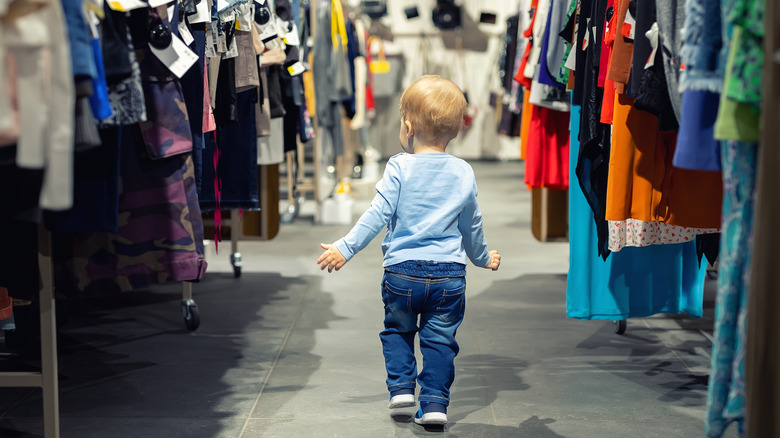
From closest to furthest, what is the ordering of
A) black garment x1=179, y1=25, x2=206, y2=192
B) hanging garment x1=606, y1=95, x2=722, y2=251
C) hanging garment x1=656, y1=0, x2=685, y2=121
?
hanging garment x1=656, y1=0, x2=685, y2=121 → hanging garment x1=606, y1=95, x2=722, y2=251 → black garment x1=179, y1=25, x2=206, y2=192

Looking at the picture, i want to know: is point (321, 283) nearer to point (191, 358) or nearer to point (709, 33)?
point (191, 358)

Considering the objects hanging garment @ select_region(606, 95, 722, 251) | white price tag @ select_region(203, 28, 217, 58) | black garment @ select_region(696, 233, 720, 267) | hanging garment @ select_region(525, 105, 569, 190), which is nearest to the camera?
hanging garment @ select_region(606, 95, 722, 251)

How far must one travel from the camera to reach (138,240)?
2525 mm

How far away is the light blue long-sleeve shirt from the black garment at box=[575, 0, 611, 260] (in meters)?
0.49

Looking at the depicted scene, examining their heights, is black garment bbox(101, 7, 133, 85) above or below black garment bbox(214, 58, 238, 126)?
above

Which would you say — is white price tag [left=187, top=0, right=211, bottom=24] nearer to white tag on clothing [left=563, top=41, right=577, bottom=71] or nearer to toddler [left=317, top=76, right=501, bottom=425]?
toddler [left=317, top=76, right=501, bottom=425]

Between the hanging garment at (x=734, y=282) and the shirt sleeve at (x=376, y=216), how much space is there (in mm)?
1072

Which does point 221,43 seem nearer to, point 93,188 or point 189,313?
point 189,313

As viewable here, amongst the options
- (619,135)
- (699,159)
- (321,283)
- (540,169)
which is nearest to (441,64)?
(321,283)

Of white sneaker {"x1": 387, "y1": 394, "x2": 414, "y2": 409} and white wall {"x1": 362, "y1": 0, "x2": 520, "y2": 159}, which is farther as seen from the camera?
white wall {"x1": 362, "y1": 0, "x2": 520, "y2": 159}

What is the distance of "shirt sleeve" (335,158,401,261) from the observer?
8.43 feet

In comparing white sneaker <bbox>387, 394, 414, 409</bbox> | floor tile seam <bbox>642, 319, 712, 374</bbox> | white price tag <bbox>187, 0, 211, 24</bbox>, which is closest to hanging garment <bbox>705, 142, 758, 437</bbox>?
Answer: white sneaker <bbox>387, 394, 414, 409</bbox>

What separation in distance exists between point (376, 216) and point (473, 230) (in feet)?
0.99

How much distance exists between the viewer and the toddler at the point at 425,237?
261 cm
